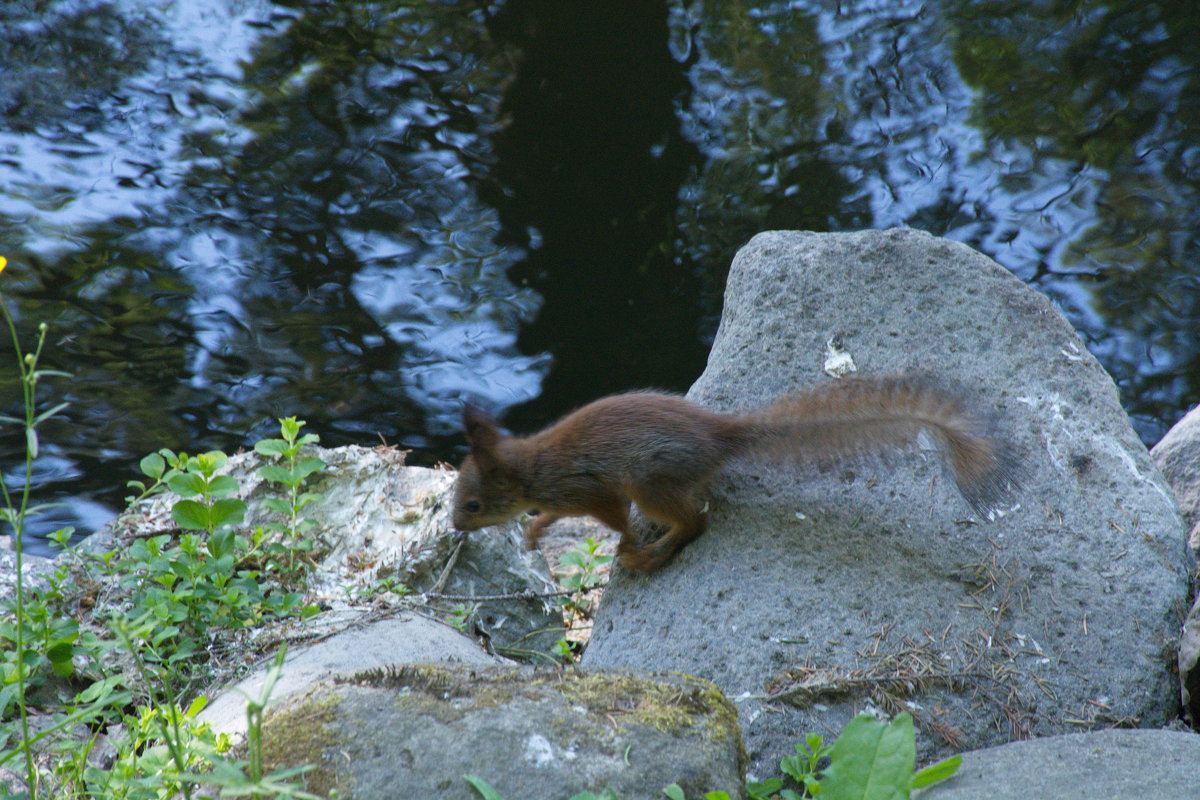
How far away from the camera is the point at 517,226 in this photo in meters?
7.80

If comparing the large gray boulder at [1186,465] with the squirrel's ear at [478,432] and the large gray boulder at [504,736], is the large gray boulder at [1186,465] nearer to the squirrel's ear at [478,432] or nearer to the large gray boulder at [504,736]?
the large gray boulder at [504,736]

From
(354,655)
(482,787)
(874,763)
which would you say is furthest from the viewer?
(354,655)

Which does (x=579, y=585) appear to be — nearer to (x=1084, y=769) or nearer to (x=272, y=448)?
(x=272, y=448)

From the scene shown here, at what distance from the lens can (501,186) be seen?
800 centimetres

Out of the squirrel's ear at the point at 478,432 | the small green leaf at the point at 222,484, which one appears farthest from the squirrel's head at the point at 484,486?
the small green leaf at the point at 222,484

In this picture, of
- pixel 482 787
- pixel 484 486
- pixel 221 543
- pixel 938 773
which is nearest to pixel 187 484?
pixel 221 543

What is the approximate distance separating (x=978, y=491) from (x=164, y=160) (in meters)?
6.55

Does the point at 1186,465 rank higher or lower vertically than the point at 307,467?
lower

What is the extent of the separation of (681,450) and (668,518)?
0.24 m

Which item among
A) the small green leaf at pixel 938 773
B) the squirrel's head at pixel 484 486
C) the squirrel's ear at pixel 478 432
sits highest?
the small green leaf at pixel 938 773

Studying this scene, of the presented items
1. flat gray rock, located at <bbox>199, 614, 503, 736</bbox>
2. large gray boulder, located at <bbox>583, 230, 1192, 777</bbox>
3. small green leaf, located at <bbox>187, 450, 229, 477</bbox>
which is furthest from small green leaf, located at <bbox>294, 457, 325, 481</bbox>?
large gray boulder, located at <bbox>583, 230, 1192, 777</bbox>

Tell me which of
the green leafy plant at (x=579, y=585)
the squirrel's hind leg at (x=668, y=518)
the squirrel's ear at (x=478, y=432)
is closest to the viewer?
the squirrel's hind leg at (x=668, y=518)

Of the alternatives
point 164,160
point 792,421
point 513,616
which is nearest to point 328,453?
point 513,616

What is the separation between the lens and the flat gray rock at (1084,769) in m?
2.17
